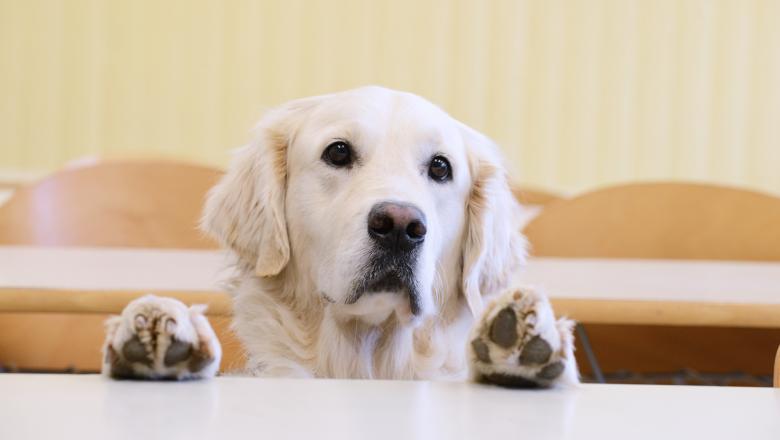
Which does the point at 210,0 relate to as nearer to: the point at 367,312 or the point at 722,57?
the point at 722,57

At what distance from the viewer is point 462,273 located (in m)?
2.00

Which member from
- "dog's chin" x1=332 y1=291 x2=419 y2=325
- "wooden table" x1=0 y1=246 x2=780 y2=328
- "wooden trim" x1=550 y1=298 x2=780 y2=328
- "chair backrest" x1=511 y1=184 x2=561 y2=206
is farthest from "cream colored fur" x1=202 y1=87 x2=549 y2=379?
"chair backrest" x1=511 y1=184 x2=561 y2=206

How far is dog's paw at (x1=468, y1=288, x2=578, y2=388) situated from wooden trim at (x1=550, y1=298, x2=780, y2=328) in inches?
23.7

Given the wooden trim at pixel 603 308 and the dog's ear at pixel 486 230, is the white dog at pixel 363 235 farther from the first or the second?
the wooden trim at pixel 603 308

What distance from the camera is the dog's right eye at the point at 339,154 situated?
1.87 m

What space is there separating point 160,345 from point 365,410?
0.97ft

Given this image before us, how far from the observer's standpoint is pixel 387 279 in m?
1.69

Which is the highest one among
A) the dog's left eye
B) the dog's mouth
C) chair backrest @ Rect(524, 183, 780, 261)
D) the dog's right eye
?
the dog's right eye

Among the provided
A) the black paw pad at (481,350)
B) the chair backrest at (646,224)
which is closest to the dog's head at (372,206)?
the black paw pad at (481,350)

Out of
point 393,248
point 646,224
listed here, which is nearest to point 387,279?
point 393,248

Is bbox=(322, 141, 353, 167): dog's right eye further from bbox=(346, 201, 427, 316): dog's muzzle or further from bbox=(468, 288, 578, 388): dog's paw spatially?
bbox=(468, 288, 578, 388): dog's paw

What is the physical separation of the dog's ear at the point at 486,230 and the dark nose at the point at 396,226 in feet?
1.11

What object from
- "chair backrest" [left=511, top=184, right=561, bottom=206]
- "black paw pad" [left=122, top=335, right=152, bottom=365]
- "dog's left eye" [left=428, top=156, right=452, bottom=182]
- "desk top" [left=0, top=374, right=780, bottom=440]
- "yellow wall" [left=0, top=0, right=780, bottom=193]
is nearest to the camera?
"desk top" [left=0, top=374, right=780, bottom=440]

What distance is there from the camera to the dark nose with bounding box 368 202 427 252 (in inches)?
64.7
